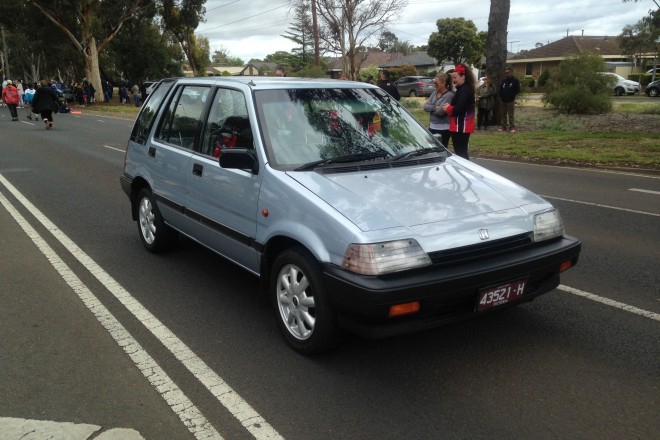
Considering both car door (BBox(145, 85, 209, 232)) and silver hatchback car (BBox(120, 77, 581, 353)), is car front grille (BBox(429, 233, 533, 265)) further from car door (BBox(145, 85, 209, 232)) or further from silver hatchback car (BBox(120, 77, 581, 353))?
car door (BBox(145, 85, 209, 232))

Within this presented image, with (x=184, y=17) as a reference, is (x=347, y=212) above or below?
below

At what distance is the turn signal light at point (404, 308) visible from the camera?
318cm

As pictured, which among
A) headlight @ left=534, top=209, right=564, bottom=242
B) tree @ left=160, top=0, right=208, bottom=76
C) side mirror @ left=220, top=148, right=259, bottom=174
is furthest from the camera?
tree @ left=160, top=0, right=208, bottom=76

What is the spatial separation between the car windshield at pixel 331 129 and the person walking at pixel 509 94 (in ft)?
44.0

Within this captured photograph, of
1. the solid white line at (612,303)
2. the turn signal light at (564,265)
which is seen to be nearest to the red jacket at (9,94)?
the solid white line at (612,303)

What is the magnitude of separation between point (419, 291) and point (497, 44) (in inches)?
676

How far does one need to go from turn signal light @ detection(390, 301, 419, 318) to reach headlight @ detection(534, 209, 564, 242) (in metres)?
1.01

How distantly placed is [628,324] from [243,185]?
289 centimetres

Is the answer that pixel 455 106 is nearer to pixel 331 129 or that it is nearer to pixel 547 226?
pixel 331 129

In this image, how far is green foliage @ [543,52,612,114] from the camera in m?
19.6

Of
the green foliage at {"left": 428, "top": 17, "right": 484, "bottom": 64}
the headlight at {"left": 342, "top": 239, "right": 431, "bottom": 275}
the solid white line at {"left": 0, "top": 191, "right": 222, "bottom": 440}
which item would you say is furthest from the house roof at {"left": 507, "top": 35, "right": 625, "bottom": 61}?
the headlight at {"left": 342, "top": 239, "right": 431, "bottom": 275}

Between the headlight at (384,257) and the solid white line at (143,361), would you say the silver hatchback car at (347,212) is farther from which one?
the solid white line at (143,361)

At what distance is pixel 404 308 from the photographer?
320 cm

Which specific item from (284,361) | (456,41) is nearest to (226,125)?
(284,361)
